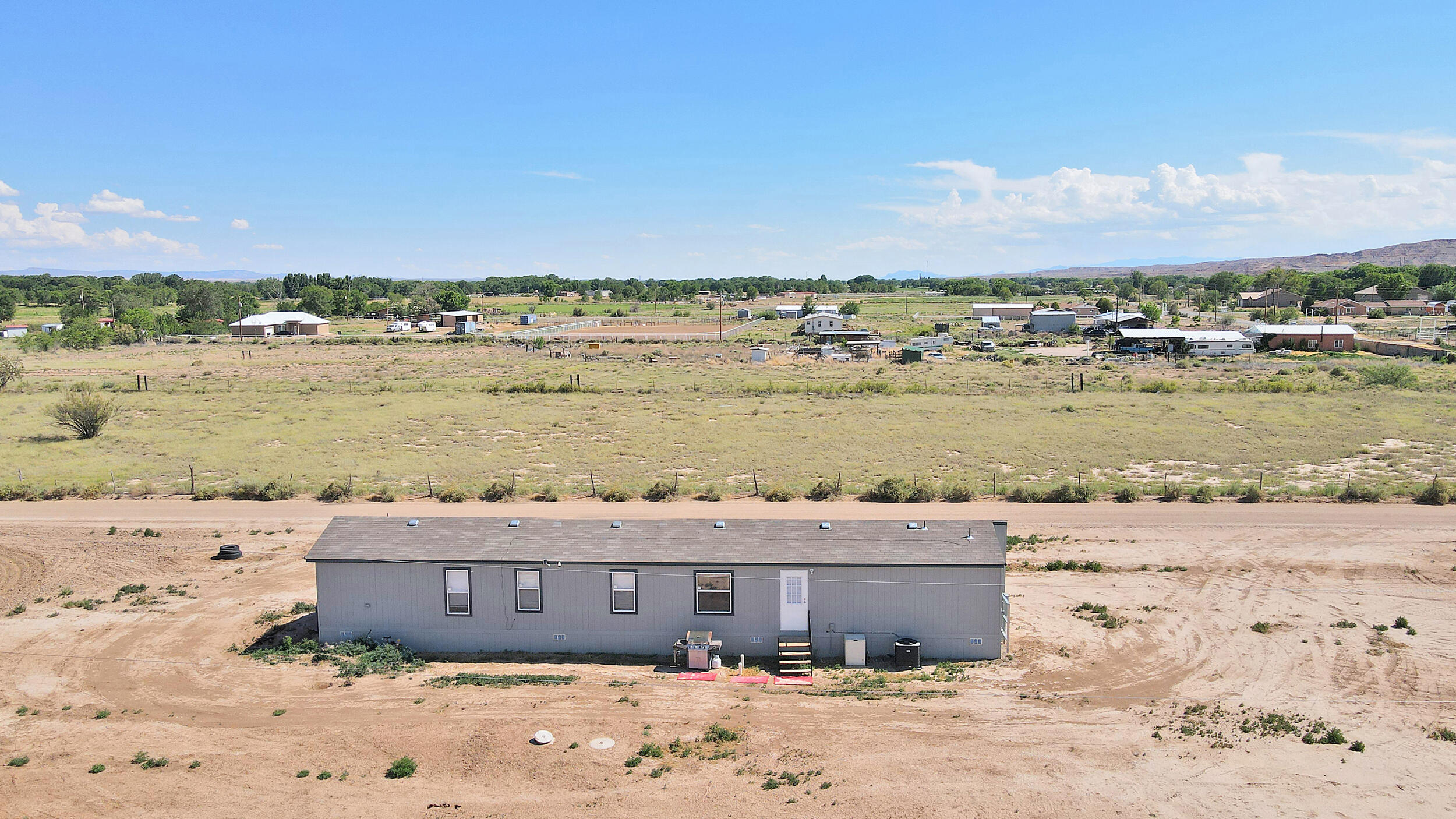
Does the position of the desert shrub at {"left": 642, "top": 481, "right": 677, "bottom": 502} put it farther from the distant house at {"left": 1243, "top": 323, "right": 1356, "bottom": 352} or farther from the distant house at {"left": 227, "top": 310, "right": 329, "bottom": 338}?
the distant house at {"left": 227, "top": 310, "right": 329, "bottom": 338}

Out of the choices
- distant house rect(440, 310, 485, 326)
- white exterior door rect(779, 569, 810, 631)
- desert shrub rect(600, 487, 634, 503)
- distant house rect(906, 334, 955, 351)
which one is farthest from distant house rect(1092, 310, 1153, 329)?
white exterior door rect(779, 569, 810, 631)

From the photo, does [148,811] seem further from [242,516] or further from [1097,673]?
[242,516]

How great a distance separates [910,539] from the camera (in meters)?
18.3

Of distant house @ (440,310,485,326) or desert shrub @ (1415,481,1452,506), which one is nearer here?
desert shrub @ (1415,481,1452,506)

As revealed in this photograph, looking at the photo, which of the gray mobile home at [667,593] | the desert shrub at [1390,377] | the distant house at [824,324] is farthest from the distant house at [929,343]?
the gray mobile home at [667,593]

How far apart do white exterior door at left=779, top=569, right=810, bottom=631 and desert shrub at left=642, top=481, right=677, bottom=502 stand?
13251mm

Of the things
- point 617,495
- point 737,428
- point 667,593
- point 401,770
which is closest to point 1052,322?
point 737,428

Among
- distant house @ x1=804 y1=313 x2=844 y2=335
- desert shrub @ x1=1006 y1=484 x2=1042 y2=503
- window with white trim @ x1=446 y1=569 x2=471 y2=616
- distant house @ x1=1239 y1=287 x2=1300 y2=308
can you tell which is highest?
distant house @ x1=1239 y1=287 x2=1300 y2=308

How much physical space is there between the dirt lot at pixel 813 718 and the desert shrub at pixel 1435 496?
750 centimetres

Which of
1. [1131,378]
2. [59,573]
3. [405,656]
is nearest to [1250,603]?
[405,656]

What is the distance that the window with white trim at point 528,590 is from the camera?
58.7ft

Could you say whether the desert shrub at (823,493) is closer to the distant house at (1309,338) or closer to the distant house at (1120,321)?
the distant house at (1309,338)

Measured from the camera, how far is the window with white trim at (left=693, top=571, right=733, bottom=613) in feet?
58.1

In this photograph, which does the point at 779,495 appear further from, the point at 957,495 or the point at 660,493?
the point at 957,495
